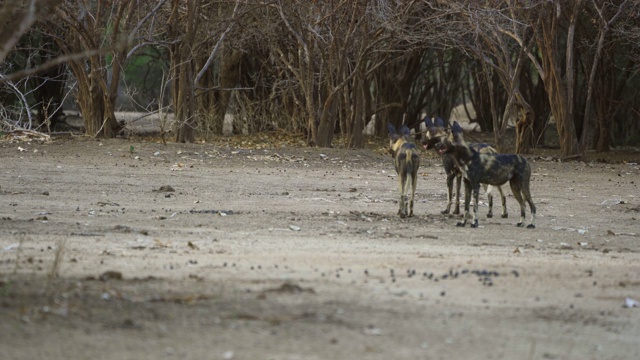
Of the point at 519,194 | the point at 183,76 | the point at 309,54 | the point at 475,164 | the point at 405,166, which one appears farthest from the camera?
the point at 309,54

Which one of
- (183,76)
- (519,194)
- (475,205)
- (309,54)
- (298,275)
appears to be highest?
(309,54)

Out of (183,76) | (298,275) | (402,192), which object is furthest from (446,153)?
(183,76)

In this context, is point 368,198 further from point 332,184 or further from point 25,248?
point 25,248

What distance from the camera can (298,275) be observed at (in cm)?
803

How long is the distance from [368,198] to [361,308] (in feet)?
28.2

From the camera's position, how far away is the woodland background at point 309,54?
22.3 meters

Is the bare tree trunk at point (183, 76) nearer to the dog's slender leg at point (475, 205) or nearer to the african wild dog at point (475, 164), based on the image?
the african wild dog at point (475, 164)

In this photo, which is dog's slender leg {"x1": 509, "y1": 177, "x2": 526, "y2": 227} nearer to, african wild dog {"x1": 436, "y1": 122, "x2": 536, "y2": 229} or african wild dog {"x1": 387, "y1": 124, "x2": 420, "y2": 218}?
african wild dog {"x1": 436, "y1": 122, "x2": 536, "y2": 229}

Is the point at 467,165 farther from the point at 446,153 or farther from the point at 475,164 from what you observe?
the point at 446,153

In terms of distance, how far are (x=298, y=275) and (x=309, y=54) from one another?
15493 millimetres

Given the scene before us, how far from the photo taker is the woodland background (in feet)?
73.3

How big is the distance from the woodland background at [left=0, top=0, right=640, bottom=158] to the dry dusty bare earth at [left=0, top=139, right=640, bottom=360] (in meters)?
6.40

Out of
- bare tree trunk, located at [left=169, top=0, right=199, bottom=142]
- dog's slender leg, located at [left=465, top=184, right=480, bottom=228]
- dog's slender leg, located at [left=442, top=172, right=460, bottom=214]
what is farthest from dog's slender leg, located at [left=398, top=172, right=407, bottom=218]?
bare tree trunk, located at [left=169, top=0, right=199, bottom=142]

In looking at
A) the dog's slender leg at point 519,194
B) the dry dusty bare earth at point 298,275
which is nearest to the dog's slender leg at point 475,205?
the dry dusty bare earth at point 298,275
